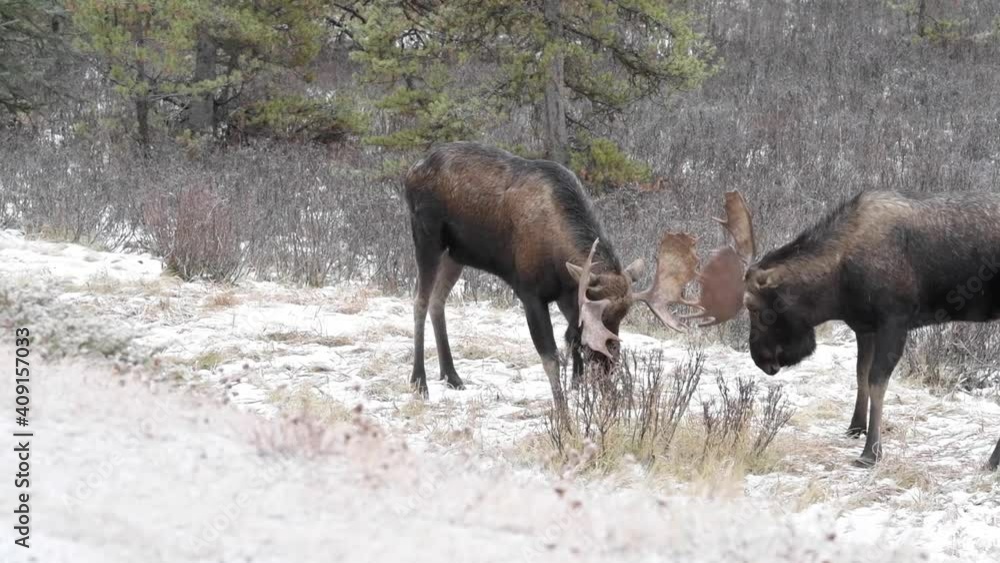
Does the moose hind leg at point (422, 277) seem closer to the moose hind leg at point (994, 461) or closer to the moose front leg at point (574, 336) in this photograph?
the moose front leg at point (574, 336)

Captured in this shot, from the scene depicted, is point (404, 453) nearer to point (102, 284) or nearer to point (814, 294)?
point (814, 294)

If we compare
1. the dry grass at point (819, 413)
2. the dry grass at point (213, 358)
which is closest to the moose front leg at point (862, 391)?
the dry grass at point (819, 413)

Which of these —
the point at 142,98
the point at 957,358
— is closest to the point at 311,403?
the point at 957,358

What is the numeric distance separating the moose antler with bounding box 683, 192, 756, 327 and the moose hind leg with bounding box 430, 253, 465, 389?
188cm

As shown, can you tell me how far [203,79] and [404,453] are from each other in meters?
13.1

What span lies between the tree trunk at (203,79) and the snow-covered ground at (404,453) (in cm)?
608

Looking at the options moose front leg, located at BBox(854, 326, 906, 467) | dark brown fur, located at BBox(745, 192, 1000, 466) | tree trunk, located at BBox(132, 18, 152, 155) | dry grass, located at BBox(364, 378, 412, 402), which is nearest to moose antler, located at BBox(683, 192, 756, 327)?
dark brown fur, located at BBox(745, 192, 1000, 466)

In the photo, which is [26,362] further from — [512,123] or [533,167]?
[512,123]

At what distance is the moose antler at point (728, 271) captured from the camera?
6.74 m

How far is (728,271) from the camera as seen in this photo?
6777 mm

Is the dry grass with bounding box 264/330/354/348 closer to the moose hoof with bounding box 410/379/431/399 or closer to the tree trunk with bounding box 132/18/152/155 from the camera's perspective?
the moose hoof with bounding box 410/379/431/399

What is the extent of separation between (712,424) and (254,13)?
38.6 ft

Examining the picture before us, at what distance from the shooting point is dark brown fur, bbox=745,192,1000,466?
637 centimetres

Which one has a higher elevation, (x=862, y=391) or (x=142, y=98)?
(x=142, y=98)
